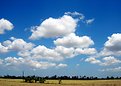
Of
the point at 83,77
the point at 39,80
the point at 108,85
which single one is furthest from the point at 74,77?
the point at 108,85

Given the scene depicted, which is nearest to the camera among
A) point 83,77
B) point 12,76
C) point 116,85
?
point 116,85

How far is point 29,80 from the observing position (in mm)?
110938

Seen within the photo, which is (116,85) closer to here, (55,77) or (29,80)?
(29,80)

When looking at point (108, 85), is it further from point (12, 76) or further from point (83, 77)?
point (12, 76)

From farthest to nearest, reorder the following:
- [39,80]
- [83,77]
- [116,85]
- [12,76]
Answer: [12,76]
[83,77]
[39,80]
[116,85]

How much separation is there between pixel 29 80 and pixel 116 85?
4673 centimetres

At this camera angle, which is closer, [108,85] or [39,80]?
[108,85]

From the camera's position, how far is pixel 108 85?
8200cm

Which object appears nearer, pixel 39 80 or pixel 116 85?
pixel 116 85

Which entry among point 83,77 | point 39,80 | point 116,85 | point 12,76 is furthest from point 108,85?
point 12,76

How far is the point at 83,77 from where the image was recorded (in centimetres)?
18288

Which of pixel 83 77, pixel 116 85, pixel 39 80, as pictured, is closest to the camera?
pixel 116 85

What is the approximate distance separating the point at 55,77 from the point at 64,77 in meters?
7.22

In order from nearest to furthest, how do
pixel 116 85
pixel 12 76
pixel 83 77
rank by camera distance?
pixel 116 85 → pixel 83 77 → pixel 12 76
